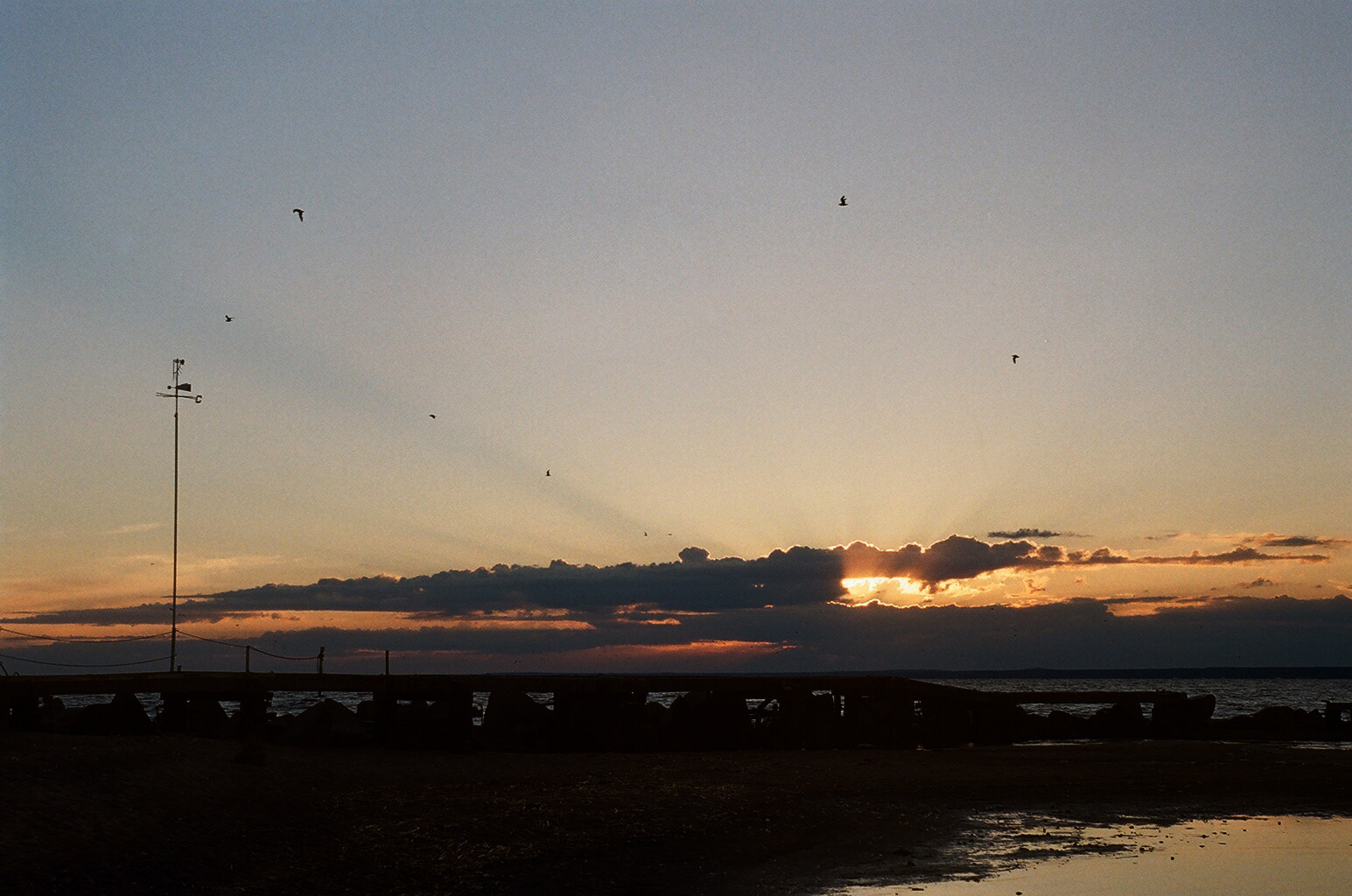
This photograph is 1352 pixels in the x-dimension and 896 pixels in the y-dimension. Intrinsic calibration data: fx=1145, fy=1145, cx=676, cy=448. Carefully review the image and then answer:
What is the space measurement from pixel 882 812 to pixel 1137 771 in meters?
11.0

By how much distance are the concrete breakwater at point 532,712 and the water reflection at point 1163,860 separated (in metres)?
13.5

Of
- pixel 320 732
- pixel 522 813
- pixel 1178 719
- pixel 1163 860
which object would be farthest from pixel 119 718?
pixel 1178 719

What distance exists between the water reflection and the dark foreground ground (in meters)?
0.71

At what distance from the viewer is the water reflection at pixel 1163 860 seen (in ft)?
48.0

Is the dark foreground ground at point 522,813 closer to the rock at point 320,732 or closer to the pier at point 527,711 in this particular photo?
the rock at point 320,732

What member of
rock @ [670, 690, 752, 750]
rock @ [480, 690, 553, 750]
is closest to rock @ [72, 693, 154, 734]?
rock @ [480, 690, 553, 750]

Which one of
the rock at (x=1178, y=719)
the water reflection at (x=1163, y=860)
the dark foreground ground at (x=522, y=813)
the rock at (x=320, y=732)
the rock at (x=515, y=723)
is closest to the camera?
the dark foreground ground at (x=522, y=813)

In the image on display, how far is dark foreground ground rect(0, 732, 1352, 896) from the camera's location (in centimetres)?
1431

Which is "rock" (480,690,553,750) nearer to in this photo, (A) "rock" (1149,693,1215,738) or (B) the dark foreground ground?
(B) the dark foreground ground

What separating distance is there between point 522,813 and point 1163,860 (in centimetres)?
1001

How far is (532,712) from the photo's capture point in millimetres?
32719

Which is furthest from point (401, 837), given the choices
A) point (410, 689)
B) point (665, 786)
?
point (410, 689)

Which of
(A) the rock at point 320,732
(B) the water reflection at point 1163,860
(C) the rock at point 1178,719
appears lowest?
(C) the rock at point 1178,719

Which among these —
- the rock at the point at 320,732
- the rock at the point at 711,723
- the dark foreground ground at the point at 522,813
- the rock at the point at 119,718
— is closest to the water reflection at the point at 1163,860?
the dark foreground ground at the point at 522,813
